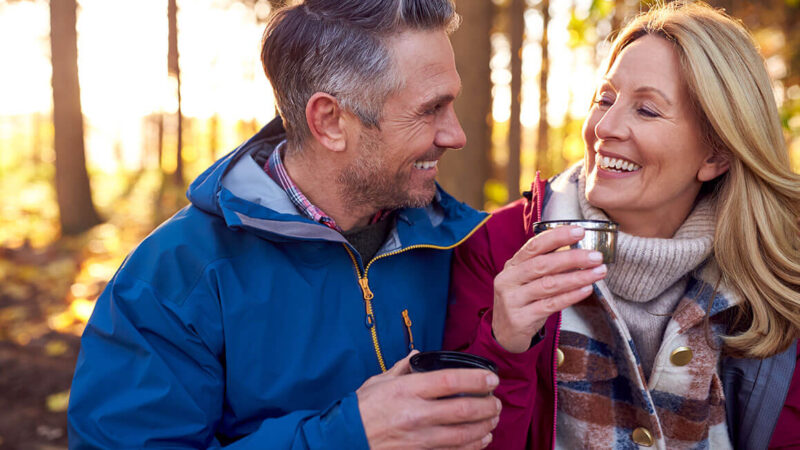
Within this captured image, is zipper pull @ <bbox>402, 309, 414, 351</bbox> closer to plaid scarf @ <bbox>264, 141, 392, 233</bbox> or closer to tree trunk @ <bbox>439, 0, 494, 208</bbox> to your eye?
plaid scarf @ <bbox>264, 141, 392, 233</bbox>

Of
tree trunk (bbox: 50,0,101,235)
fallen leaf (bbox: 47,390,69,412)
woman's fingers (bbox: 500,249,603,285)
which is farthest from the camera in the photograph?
tree trunk (bbox: 50,0,101,235)

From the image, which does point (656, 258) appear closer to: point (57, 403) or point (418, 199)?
point (418, 199)

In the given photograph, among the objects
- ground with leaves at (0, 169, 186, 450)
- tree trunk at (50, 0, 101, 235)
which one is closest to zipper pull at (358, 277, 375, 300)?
ground with leaves at (0, 169, 186, 450)

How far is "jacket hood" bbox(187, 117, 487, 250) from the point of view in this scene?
7.31 feet

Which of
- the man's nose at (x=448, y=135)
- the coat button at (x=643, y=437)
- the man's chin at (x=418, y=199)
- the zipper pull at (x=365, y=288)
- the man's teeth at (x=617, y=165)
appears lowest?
the coat button at (x=643, y=437)

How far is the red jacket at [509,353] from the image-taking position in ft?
7.27

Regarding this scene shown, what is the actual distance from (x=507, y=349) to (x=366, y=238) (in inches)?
34.3

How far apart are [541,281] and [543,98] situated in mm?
11335

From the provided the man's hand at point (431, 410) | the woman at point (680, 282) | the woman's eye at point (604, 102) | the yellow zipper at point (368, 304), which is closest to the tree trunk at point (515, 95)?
the woman's eye at point (604, 102)

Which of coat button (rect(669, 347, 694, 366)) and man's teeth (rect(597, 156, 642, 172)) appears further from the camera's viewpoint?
man's teeth (rect(597, 156, 642, 172))

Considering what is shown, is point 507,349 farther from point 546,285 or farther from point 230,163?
point 230,163

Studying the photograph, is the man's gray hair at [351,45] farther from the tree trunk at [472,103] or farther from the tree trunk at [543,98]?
the tree trunk at [543,98]

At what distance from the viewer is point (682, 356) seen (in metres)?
2.40

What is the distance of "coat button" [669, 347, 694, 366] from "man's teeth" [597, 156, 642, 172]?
30.4 inches
